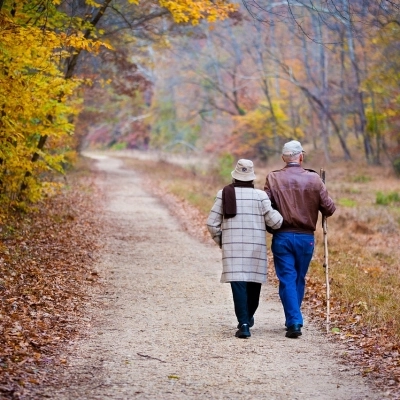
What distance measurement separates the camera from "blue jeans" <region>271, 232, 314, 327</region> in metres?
8.02

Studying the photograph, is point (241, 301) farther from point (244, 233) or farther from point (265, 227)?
point (265, 227)

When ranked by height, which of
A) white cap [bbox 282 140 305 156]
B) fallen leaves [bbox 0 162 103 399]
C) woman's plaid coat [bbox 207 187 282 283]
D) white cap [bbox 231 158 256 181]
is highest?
white cap [bbox 282 140 305 156]

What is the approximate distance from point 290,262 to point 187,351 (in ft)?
5.14

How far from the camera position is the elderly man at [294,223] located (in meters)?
8.03

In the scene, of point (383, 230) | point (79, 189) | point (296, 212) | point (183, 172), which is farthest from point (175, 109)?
point (296, 212)

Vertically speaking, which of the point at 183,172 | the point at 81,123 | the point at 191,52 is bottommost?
the point at 183,172

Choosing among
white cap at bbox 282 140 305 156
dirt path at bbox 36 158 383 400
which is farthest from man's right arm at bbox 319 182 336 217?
dirt path at bbox 36 158 383 400

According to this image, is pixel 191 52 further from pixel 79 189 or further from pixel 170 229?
pixel 170 229

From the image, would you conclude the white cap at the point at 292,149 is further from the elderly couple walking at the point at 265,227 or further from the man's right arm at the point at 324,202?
the man's right arm at the point at 324,202

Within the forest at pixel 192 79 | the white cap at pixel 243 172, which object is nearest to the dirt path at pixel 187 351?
the white cap at pixel 243 172

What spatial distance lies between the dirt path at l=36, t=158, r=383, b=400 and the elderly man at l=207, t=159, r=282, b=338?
622 millimetres

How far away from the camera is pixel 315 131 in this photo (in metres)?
52.7

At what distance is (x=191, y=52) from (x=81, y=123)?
1387 centimetres

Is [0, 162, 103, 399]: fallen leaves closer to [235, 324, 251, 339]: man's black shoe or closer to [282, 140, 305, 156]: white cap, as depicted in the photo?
[235, 324, 251, 339]: man's black shoe
